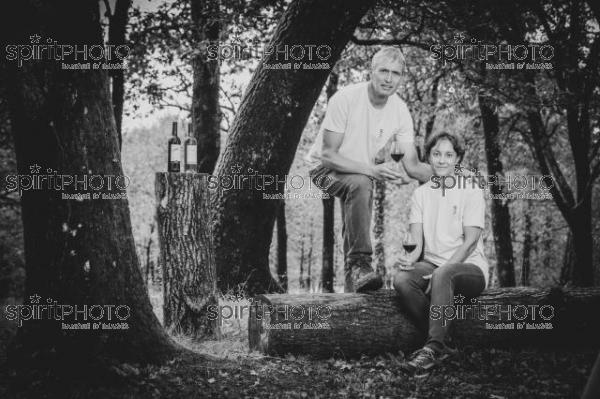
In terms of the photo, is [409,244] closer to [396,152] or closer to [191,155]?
[396,152]

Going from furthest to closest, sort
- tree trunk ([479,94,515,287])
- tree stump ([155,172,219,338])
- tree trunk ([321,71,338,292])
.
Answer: tree trunk ([321,71,338,292]) < tree trunk ([479,94,515,287]) < tree stump ([155,172,219,338])

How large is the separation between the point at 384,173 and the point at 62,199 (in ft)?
9.49

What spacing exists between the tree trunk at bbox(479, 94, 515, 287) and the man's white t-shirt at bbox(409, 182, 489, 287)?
27.8 feet

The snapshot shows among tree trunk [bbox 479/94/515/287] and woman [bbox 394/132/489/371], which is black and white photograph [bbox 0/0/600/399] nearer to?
woman [bbox 394/132/489/371]

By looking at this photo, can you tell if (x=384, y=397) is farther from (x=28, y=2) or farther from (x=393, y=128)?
(x=28, y=2)

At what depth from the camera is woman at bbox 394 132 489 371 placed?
4.54 metres

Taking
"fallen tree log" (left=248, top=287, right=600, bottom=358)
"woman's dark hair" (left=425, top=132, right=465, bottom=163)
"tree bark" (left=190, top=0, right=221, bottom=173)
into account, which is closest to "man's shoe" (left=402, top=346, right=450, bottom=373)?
"fallen tree log" (left=248, top=287, right=600, bottom=358)

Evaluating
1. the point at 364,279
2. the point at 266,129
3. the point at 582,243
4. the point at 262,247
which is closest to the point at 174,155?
the point at 266,129

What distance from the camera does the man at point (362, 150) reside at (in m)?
4.96

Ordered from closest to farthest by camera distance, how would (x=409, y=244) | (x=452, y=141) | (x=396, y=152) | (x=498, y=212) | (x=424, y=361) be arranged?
(x=424, y=361) < (x=409, y=244) < (x=452, y=141) < (x=396, y=152) < (x=498, y=212)

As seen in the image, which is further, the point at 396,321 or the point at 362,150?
the point at 362,150

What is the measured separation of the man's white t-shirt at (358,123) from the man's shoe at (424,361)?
6.51ft

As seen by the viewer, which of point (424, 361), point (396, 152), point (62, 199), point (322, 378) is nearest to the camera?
point (62, 199)

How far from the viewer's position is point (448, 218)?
4.84 meters
